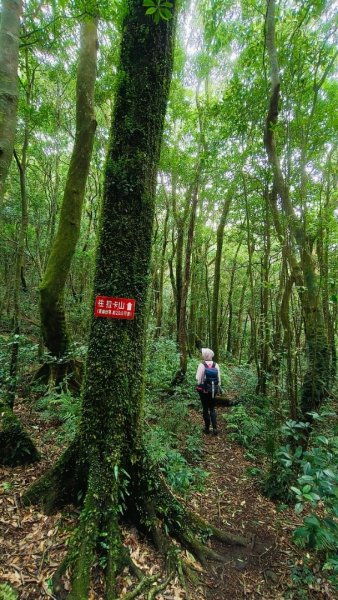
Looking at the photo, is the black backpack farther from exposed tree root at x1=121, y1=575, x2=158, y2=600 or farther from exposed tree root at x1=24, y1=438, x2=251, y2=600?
exposed tree root at x1=121, y1=575, x2=158, y2=600

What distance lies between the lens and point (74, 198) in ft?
19.9

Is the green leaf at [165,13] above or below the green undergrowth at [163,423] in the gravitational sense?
above

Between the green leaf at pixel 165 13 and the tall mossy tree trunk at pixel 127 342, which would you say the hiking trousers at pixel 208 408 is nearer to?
the tall mossy tree trunk at pixel 127 342

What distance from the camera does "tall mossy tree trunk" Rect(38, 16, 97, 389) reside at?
593 centimetres

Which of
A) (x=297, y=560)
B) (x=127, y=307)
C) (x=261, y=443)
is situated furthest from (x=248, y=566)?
(x=261, y=443)

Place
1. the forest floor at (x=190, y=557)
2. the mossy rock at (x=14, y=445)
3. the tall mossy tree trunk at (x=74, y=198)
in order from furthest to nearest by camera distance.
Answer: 1. the tall mossy tree trunk at (x=74, y=198)
2. the mossy rock at (x=14, y=445)
3. the forest floor at (x=190, y=557)

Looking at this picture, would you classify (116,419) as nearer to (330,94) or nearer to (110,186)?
(110,186)

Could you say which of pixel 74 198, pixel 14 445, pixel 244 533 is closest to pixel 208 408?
pixel 244 533

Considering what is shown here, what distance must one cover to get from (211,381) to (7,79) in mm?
6022

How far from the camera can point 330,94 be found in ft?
24.1

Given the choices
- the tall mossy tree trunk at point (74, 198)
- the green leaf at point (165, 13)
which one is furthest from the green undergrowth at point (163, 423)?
the green leaf at point (165, 13)

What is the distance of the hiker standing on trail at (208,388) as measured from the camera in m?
6.44

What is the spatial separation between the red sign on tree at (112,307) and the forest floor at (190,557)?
6.32 ft

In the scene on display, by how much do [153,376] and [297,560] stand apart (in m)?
6.04
